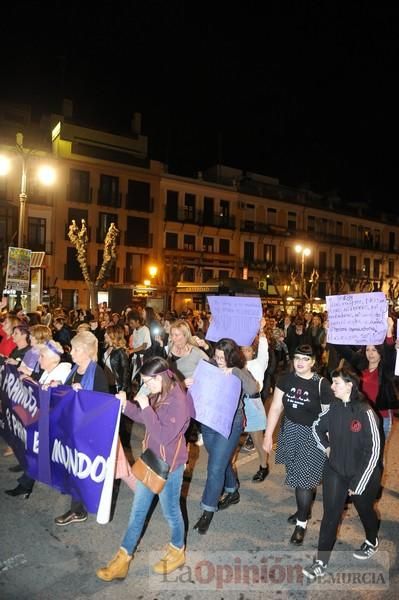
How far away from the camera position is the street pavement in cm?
345

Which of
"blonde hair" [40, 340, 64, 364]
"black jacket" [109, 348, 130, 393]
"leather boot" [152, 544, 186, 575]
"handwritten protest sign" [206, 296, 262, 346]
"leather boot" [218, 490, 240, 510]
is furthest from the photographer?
"black jacket" [109, 348, 130, 393]

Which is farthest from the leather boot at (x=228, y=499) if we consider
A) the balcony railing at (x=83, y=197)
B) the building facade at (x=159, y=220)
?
the balcony railing at (x=83, y=197)

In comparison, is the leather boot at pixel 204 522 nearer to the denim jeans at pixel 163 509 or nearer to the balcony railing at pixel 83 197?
the denim jeans at pixel 163 509

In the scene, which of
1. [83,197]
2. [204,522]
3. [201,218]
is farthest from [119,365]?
[201,218]

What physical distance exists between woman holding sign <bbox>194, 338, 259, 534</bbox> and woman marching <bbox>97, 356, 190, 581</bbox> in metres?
0.77

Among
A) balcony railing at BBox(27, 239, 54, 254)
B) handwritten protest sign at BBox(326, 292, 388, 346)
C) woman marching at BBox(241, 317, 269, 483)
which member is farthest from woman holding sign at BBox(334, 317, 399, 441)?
balcony railing at BBox(27, 239, 54, 254)

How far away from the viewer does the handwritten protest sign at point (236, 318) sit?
5.44 meters

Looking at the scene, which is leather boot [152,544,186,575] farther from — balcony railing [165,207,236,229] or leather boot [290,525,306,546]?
balcony railing [165,207,236,229]

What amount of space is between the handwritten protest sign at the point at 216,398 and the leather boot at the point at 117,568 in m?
1.29

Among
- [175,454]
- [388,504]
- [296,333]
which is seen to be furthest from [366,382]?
[296,333]

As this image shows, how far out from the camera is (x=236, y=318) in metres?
5.69

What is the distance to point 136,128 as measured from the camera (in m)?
38.3

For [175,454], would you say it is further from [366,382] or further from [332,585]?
[366,382]

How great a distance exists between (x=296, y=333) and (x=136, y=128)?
29.9 m
